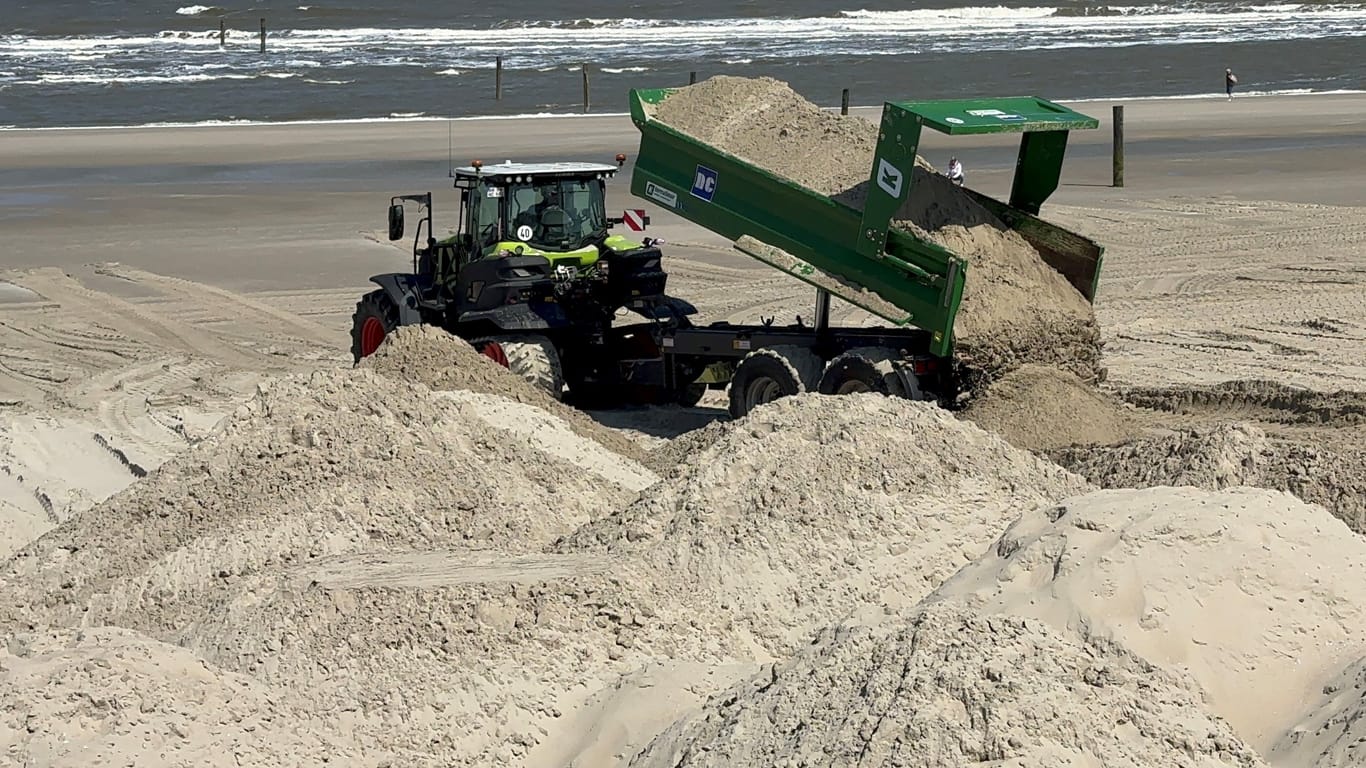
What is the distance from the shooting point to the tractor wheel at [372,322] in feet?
44.2

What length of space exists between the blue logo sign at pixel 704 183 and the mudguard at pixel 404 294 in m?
2.49

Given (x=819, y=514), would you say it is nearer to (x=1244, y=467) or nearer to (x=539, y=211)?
(x=1244, y=467)

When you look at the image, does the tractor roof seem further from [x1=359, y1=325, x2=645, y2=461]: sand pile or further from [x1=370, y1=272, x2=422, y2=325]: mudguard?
[x1=359, y1=325, x2=645, y2=461]: sand pile

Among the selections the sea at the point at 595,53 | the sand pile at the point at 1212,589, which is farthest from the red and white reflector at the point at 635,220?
the sea at the point at 595,53

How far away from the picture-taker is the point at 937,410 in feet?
28.6

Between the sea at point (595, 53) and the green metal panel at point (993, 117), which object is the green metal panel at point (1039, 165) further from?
the sea at point (595, 53)

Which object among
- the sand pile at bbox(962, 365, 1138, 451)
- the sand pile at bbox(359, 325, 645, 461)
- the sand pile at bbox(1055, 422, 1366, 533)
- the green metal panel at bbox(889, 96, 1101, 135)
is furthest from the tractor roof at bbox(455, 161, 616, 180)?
the sand pile at bbox(1055, 422, 1366, 533)

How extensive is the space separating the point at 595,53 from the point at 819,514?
40.2 metres

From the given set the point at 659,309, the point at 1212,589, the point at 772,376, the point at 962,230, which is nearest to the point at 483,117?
the point at 659,309

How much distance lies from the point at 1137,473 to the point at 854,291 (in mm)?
2818

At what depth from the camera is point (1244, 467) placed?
28.6 ft

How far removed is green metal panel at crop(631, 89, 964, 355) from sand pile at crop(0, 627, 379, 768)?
564 centimetres

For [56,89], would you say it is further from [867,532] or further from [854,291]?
[867,532]

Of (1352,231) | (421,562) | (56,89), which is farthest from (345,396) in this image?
(56,89)
